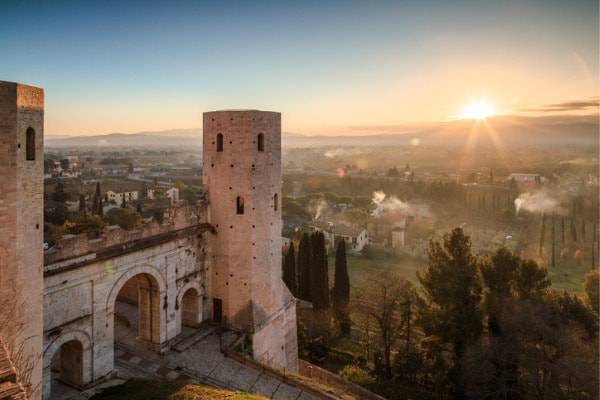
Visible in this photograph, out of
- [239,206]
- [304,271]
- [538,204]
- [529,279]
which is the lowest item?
[304,271]

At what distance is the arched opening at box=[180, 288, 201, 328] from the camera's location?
723 inches

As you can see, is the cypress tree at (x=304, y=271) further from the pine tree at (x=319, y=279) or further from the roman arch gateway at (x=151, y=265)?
the roman arch gateway at (x=151, y=265)

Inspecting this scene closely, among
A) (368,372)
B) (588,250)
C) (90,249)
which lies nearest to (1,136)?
(90,249)

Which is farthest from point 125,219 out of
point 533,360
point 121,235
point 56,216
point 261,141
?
point 533,360

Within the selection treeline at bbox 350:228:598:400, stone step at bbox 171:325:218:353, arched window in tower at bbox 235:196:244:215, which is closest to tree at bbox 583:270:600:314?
treeline at bbox 350:228:598:400

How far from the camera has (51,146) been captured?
5354 inches

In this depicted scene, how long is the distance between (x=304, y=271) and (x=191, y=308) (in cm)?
1161

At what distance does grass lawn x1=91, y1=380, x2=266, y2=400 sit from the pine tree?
1472 cm

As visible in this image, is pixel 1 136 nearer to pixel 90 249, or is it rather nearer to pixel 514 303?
pixel 90 249

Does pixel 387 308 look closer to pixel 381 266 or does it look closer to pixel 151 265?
pixel 151 265

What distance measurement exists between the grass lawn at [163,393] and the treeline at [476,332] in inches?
387

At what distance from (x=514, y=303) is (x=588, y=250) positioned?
39.4m

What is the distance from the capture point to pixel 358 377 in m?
20.9

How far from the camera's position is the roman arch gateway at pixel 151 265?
10.0 meters
